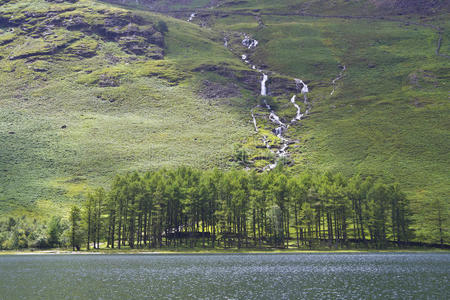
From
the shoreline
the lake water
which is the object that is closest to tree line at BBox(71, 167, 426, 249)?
the shoreline

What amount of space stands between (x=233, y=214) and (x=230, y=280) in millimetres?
43842

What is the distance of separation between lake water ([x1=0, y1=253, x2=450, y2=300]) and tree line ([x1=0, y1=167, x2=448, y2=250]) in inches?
967

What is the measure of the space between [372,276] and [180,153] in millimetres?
127109

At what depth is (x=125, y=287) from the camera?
145 feet

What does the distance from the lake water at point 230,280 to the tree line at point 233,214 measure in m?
24.6

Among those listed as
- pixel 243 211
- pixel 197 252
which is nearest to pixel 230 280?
pixel 197 252

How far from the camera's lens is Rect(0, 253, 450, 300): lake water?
Answer: 39.7m

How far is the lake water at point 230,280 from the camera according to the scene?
3969cm

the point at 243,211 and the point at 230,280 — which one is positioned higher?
the point at 243,211

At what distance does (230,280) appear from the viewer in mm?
48812

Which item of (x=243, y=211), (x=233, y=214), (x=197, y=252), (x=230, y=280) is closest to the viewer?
(x=230, y=280)

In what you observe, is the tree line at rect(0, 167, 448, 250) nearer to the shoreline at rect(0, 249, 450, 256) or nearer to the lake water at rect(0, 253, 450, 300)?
the shoreline at rect(0, 249, 450, 256)

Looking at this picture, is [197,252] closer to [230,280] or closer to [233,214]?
[233,214]

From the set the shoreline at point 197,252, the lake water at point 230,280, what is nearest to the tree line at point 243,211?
the shoreline at point 197,252
